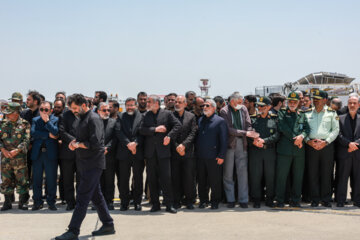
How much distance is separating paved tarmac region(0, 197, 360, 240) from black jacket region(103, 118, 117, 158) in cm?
111

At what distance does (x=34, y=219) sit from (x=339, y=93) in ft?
81.8

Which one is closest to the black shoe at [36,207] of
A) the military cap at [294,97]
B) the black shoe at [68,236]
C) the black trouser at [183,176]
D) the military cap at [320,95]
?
the black shoe at [68,236]

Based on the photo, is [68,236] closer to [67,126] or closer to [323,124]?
[67,126]

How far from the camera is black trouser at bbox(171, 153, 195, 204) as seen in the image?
6.89 meters

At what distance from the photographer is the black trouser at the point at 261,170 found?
6992 mm

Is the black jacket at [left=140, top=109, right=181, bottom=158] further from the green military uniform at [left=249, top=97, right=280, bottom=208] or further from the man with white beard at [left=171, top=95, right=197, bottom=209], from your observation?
the green military uniform at [left=249, top=97, right=280, bottom=208]

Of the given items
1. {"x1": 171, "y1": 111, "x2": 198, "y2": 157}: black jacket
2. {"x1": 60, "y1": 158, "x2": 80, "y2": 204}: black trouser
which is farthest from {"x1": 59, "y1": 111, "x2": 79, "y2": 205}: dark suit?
{"x1": 171, "y1": 111, "x2": 198, "y2": 157}: black jacket

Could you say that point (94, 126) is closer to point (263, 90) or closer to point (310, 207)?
point (310, 207)

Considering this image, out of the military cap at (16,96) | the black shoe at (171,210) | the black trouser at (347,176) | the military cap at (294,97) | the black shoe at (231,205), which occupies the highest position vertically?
the military cap at (16,96)

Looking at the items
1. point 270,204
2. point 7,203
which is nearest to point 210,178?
point 270,204

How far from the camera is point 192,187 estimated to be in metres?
6.90

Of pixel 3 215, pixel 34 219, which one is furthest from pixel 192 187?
pixel 3 215

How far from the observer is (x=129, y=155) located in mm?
6730

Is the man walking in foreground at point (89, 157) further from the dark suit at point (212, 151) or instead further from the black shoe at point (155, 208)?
the dark suit at point (212, 151)
